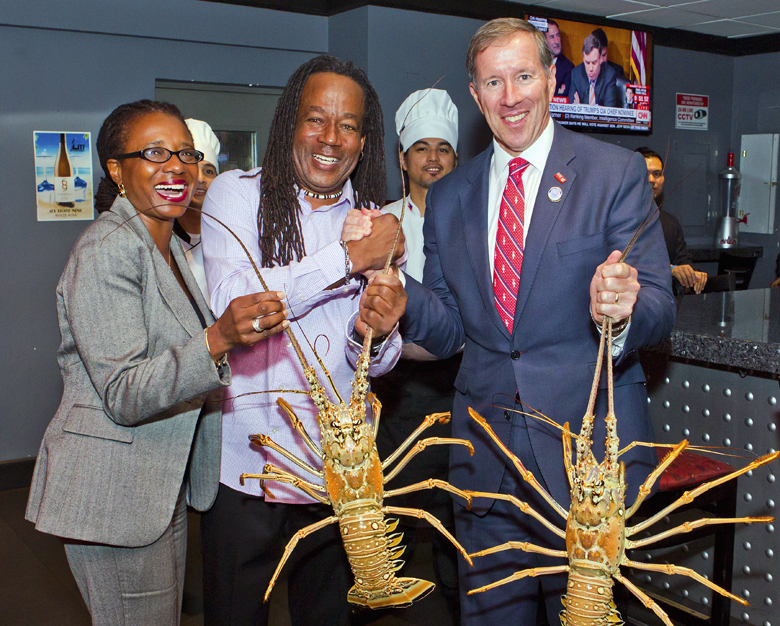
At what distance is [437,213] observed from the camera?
1841mm

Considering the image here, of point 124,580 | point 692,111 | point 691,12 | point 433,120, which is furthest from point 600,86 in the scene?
point 124,580

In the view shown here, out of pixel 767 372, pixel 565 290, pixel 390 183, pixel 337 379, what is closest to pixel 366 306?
pixel 337 379

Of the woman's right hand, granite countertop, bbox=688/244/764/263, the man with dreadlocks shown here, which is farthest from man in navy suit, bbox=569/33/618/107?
the woman's right hand

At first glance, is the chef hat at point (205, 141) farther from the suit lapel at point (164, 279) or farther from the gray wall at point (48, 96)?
the suit lapel at point (164, 279)

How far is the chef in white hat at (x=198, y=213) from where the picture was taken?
2389 mm

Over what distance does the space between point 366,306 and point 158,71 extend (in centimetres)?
345

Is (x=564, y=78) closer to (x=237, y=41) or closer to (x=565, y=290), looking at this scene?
(x=237, y=41)

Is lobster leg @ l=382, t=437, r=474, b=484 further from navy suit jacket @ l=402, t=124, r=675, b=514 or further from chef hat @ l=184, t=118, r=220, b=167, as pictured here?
chef hat @ l=184, t=118, r=220, b=167

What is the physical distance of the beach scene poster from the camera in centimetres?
409

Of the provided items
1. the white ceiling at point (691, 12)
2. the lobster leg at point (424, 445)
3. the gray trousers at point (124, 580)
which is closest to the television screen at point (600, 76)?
the white ceiling at point (691, 12)

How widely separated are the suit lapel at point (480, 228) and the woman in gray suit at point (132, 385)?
0.53 metres

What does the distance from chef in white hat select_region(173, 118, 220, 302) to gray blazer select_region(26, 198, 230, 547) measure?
622mm

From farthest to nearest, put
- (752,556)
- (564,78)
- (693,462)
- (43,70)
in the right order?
(564,78) < (43,70) < (752,556) < (693,462)

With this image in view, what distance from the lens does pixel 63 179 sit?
4.15 metres
